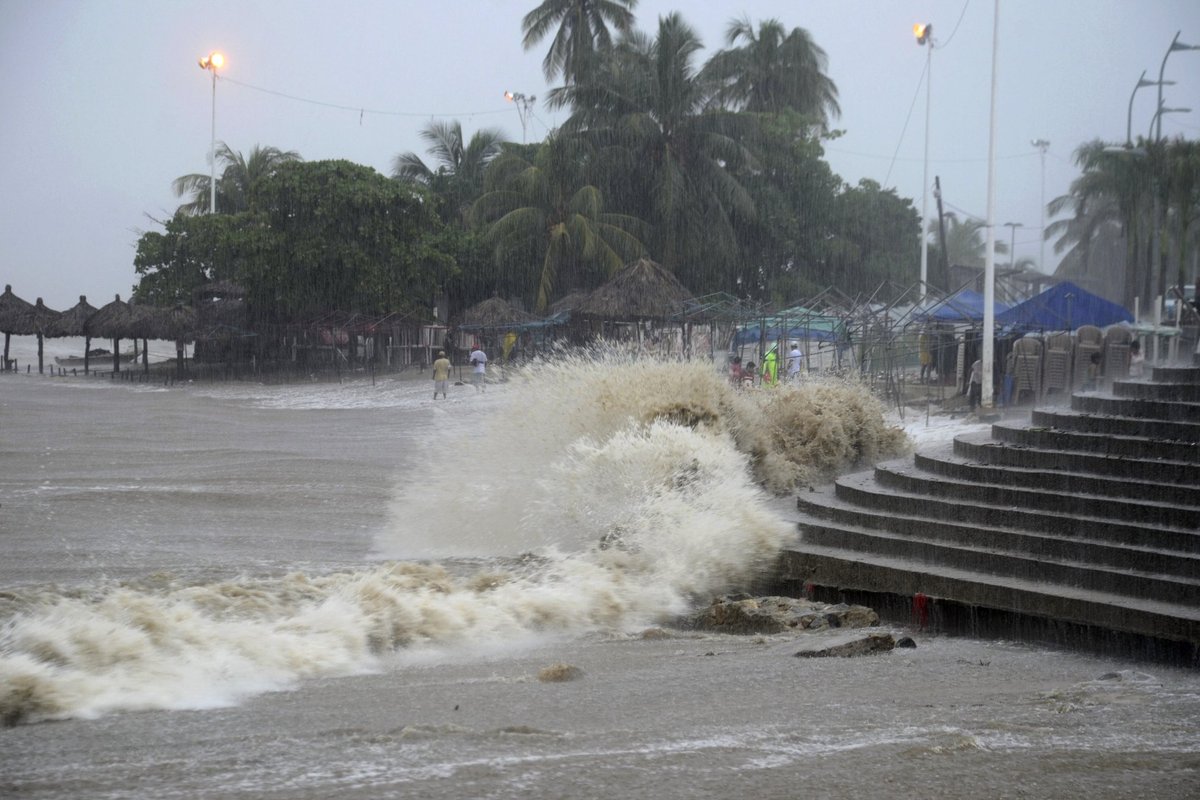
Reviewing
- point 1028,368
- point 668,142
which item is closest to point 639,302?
point 668,142

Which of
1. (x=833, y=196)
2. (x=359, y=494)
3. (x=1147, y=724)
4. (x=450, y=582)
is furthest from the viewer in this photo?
(x=833, y=196)

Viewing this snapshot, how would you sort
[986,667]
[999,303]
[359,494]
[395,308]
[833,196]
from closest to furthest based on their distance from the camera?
[986,667] → [359,494] → [999,303] → [395,308] → [833,196]

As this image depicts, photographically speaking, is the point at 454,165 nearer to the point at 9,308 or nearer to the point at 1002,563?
the point at 9,308

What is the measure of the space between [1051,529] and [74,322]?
163 feet

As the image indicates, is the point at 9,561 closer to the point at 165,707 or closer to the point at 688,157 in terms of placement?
the point at 165,707

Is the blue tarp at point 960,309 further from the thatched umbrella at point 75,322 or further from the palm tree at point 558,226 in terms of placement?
the thatched umbrella at point 75,322

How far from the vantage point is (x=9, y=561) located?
32.0 ft

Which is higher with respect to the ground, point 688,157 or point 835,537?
point 688,157

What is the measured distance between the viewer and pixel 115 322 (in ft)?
155

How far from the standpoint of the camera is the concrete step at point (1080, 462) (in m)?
8.20

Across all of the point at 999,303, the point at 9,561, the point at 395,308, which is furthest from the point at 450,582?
the point at 395,308

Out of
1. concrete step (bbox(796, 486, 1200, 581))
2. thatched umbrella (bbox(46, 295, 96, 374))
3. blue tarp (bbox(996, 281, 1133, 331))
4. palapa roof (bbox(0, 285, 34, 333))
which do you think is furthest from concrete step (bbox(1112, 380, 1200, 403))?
palapa roof (bbox(0, 285, 34, 333))

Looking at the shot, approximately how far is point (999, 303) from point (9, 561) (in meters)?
22.0

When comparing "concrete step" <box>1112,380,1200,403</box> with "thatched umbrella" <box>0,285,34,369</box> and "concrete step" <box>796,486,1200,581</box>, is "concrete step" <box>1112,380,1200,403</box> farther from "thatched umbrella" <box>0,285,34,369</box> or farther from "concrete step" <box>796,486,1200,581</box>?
"thatched umbrella" <box>0,285,34,369</box>
